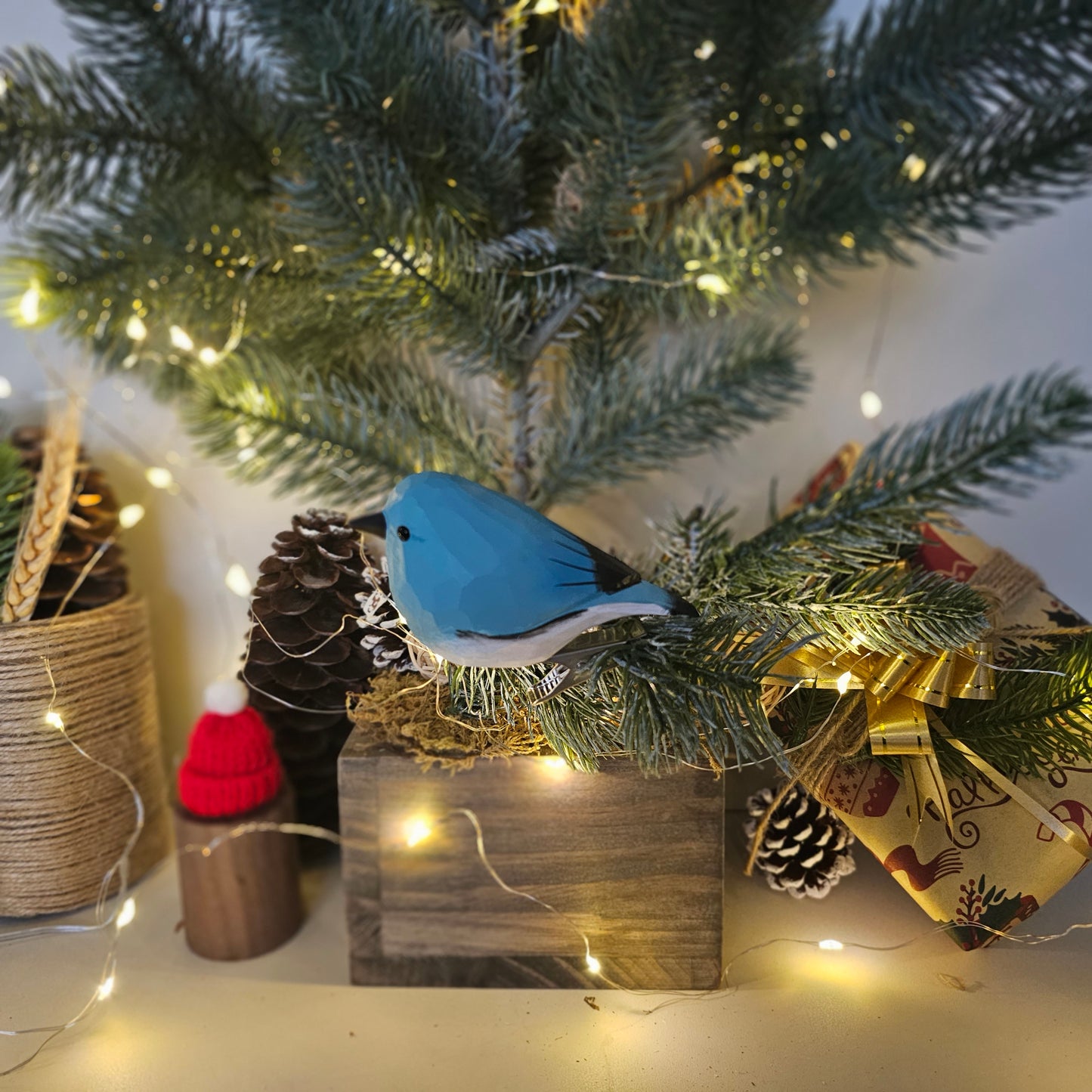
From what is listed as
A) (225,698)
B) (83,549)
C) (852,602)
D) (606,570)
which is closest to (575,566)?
(606,570)

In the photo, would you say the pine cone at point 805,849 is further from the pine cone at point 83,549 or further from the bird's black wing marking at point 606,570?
the pine cone at point 83,549

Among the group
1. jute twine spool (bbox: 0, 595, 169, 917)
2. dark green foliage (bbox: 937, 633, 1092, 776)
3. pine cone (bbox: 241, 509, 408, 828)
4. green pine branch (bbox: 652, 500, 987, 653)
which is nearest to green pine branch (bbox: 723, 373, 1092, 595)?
green pine branch (bbox: 652, 500, 987, 653)

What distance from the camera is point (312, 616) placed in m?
0.52

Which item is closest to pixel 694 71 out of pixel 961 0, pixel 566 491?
pixel 961 0

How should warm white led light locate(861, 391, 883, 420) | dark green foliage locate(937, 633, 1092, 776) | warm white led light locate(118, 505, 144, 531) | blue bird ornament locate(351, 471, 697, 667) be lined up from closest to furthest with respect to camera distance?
blue bird ornament locate(351, 471, 697, 667) < dark green foliage locate(937, 633, 1092, 776) < warm white led light locate(118, 505, 144, 531) < warm white led light locate(861, 391, 883, 420)

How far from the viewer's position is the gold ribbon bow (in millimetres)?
462

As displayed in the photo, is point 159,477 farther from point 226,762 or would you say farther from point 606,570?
point 606,570

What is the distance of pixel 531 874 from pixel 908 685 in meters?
0.22

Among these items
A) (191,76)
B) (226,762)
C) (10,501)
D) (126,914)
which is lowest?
(126,914)

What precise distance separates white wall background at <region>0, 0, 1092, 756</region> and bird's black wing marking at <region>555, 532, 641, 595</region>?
1.00 ft

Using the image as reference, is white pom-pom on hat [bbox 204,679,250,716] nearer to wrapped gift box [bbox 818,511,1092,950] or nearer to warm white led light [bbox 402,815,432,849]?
warm white led light [bbox 402,815,432,849]

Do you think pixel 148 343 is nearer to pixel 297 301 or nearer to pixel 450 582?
pixel 297 301

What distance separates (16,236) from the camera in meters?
0.65

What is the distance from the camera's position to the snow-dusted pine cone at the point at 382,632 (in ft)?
1.62
